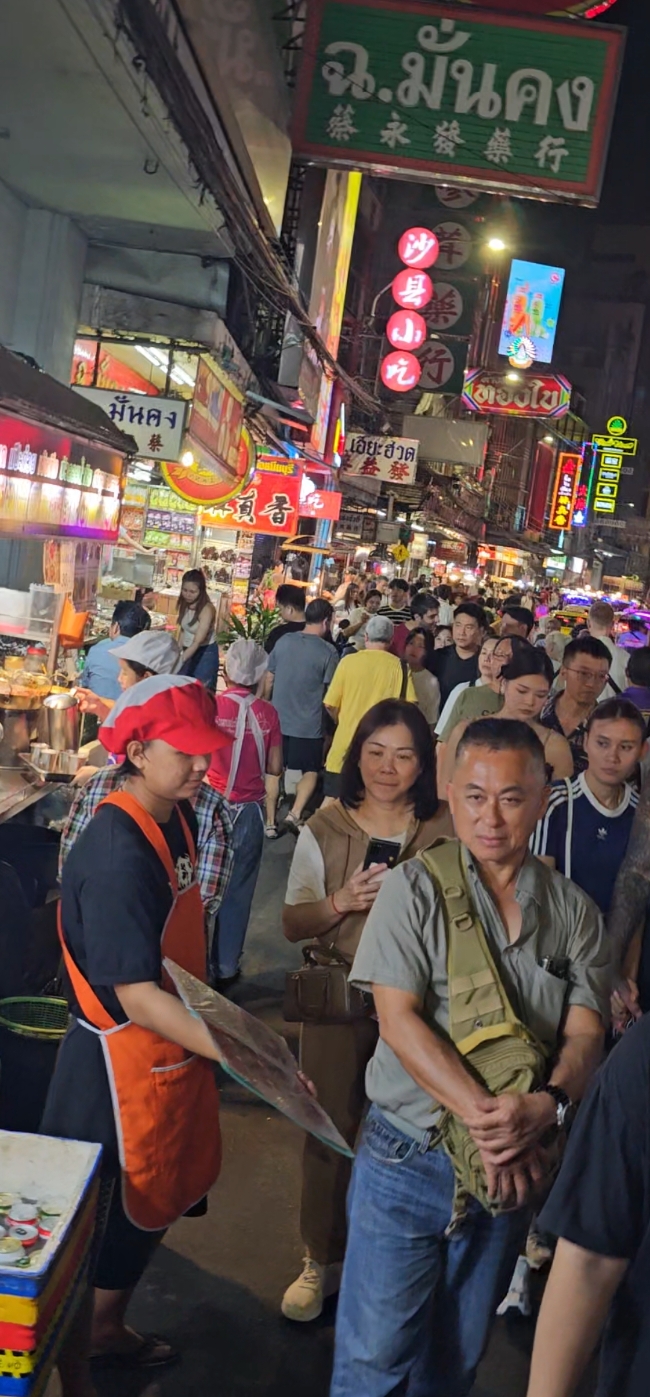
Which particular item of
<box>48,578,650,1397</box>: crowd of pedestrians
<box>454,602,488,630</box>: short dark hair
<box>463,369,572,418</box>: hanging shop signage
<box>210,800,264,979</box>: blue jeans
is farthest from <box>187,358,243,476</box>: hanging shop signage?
<box>463,369,572,418</box>: hanging shop signage

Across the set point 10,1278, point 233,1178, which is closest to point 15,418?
point 233,1178

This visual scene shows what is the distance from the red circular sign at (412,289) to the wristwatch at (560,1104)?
26.5 metres

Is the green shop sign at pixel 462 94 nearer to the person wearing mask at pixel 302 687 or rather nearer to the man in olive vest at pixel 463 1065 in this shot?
the person wearing mask at pixel 302 687

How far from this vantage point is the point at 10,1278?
2428mm

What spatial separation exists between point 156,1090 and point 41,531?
17.2 ft

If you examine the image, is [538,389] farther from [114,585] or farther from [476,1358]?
[476,1358]

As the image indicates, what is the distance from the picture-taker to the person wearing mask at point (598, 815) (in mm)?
4809

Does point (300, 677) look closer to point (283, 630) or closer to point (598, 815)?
point (283, 630)

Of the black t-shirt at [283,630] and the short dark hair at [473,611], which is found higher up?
the short dark hair at [473,611]

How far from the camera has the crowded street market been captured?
2846 millimetres

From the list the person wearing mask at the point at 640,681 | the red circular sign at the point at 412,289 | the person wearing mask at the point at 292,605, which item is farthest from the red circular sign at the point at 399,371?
the person wearing mask at the point at 640,681

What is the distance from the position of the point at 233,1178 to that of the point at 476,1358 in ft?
7.22

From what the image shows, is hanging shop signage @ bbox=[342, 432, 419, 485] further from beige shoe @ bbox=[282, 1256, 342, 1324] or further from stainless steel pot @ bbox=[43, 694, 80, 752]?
beige shoe @ bbox=[282, 1256, 342, 1324]

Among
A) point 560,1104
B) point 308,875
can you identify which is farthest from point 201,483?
point 560,1104
